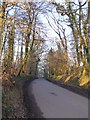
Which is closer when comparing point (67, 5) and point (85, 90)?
point (85, 90)

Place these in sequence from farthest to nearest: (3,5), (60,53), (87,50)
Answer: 1. (60,53)
2. (87,50)
3. (3,5)

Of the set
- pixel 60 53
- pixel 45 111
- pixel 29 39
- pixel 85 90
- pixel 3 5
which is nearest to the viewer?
pixel 45 111

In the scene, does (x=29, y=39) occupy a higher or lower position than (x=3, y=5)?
lower

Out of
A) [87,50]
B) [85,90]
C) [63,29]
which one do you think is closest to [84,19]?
[87,50]

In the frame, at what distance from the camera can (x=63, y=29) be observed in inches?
2047

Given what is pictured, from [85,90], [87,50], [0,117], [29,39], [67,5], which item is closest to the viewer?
[0,117]

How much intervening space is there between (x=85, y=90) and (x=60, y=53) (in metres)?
48.2

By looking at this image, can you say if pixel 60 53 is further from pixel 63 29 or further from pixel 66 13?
pixel 66 13

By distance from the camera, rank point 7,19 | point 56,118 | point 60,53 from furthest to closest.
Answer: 1. point 60,53
2. point 7,19
3. point 56,118

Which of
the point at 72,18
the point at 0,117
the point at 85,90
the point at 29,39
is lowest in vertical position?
the point at 85,90

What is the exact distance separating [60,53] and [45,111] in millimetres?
58991

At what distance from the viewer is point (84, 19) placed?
1297 inches

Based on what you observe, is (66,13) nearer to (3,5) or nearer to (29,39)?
(29,39)

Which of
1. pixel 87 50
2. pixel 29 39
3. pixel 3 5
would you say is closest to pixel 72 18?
pixel 87 50
